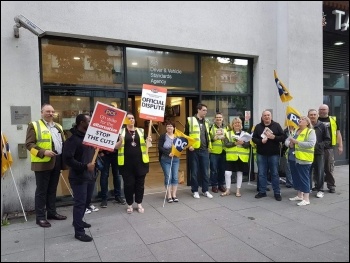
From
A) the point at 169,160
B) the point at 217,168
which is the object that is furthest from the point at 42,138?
the point at 217,168

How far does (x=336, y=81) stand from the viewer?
9.41 m

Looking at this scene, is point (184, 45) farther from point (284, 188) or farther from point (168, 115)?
point (168, 115)

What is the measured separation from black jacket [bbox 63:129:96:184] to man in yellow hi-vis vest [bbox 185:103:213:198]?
96.5 inches

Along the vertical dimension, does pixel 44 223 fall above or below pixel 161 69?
below

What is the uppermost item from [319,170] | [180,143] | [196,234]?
[180,143]

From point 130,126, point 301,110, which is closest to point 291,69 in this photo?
point 301,110

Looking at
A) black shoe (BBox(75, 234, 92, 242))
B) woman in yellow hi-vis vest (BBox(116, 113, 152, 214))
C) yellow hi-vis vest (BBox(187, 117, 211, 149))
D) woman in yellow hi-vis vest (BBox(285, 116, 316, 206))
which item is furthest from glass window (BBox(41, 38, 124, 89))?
woman in yellow hi-vis vest (BBox(285, 116, 316, 206))

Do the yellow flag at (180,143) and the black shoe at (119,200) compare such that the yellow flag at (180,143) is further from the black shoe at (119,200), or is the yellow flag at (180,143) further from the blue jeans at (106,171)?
the black shoe at (119,200)

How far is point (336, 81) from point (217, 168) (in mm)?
5766

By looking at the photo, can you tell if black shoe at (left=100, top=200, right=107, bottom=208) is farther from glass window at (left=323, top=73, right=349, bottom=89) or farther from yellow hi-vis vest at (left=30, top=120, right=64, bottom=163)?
glass window at (left=323, top=73, right=349, bottom=89)

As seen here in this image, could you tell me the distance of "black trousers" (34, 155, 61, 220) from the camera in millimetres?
4594

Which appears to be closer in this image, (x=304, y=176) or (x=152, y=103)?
(x=152, y=103)

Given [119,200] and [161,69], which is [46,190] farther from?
[161,69]

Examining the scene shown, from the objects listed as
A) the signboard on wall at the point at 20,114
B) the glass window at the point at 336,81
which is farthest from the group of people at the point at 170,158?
the glass window at the point at 336,81
